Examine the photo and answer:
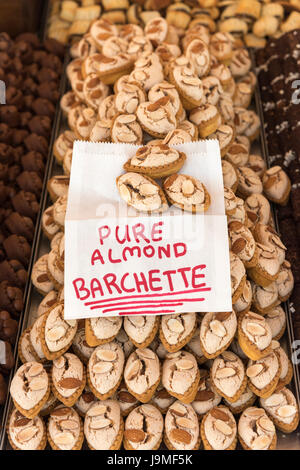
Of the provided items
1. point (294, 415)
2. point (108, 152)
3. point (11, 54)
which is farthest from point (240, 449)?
point (11, 54)

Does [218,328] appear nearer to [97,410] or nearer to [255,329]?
[255,329]

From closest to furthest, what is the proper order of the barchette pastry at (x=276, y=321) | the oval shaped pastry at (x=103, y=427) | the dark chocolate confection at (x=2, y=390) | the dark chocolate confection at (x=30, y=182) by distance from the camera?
the oval shaped pastry at (x=103, y=427) → the dark chocolate confection at (x=2, y=390) → the barchette pastry at (x=276, y=321) → the dark chocolate confection at (x=30, y=182)

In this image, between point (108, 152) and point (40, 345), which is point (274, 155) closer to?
point (108, 152)

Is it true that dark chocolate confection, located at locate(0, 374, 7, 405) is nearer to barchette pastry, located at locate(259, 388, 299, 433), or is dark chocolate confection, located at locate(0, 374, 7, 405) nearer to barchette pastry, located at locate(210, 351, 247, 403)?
barchette pastry, located at locate(210, 351, 247, 403)

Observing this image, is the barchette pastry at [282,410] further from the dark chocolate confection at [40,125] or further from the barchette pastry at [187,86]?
the dark chocolate confection at [40,125]

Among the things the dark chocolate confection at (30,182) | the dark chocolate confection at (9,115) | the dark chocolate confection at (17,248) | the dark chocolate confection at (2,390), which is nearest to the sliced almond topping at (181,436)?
the dark chocolate confection at (2,390)
